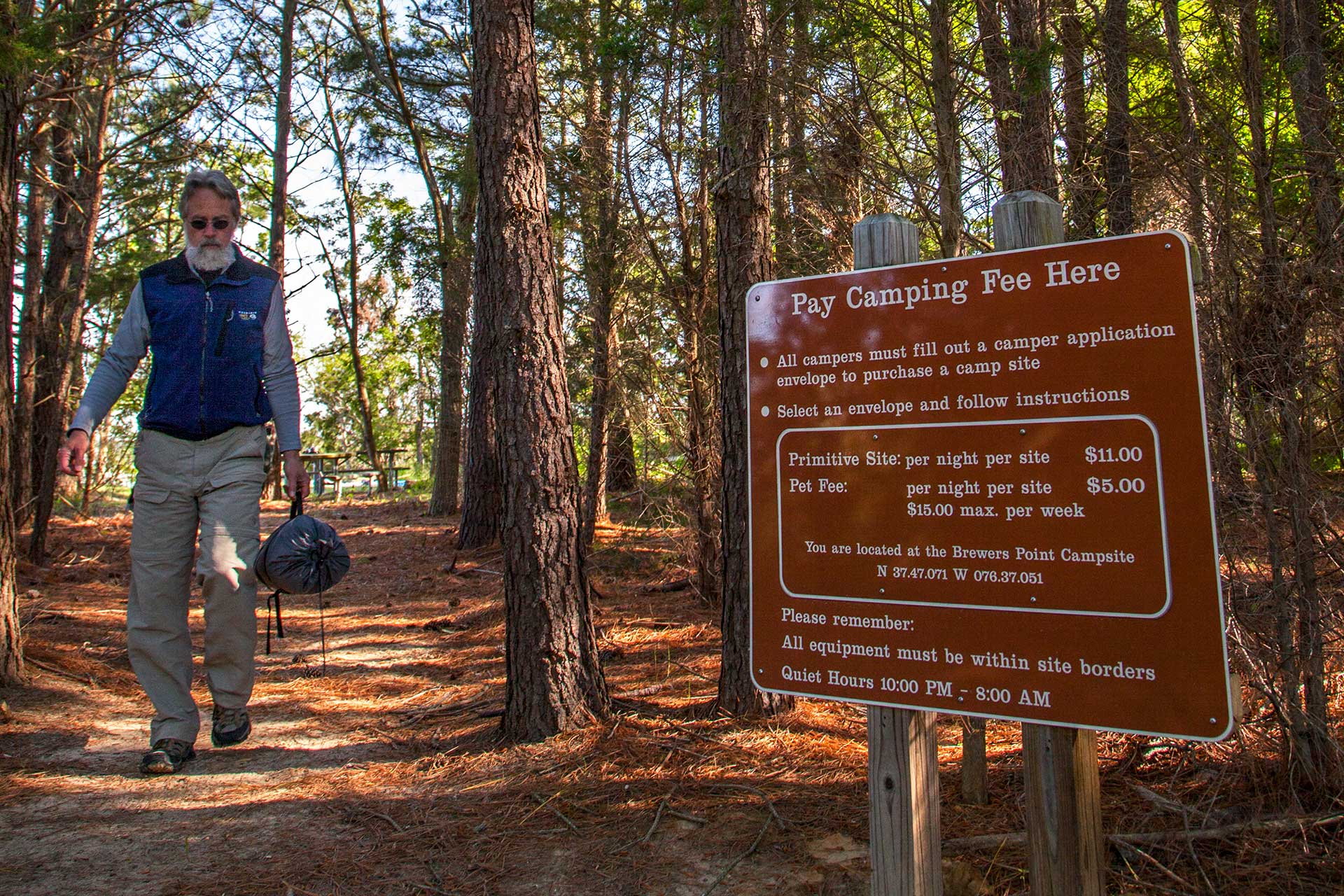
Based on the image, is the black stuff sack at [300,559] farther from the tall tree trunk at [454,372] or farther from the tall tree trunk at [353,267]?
the tall tree trunk at [353,267]

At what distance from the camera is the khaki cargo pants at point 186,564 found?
373 centimetres

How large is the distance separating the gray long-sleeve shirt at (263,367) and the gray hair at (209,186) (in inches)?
16.1

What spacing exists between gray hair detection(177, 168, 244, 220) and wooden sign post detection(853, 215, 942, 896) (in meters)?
3.49

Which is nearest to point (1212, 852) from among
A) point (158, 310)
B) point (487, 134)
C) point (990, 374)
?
point (990, 374)

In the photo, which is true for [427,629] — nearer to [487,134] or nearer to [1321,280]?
[487,134]

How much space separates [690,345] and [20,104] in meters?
4.27

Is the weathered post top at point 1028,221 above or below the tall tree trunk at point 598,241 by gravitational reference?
below

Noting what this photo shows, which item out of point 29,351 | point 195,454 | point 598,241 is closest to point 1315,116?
point 195,454

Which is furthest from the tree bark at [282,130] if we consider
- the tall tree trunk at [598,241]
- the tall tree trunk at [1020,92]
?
the tall tree trunk at [1020,92]

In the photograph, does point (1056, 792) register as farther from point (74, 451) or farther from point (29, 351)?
point (29, 351)

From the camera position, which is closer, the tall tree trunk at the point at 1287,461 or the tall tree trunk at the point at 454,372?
the tall tree trunk at the point at 1287,461

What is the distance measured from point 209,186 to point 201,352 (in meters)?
0.76

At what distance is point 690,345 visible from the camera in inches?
261

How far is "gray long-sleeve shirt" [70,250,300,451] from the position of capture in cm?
384
